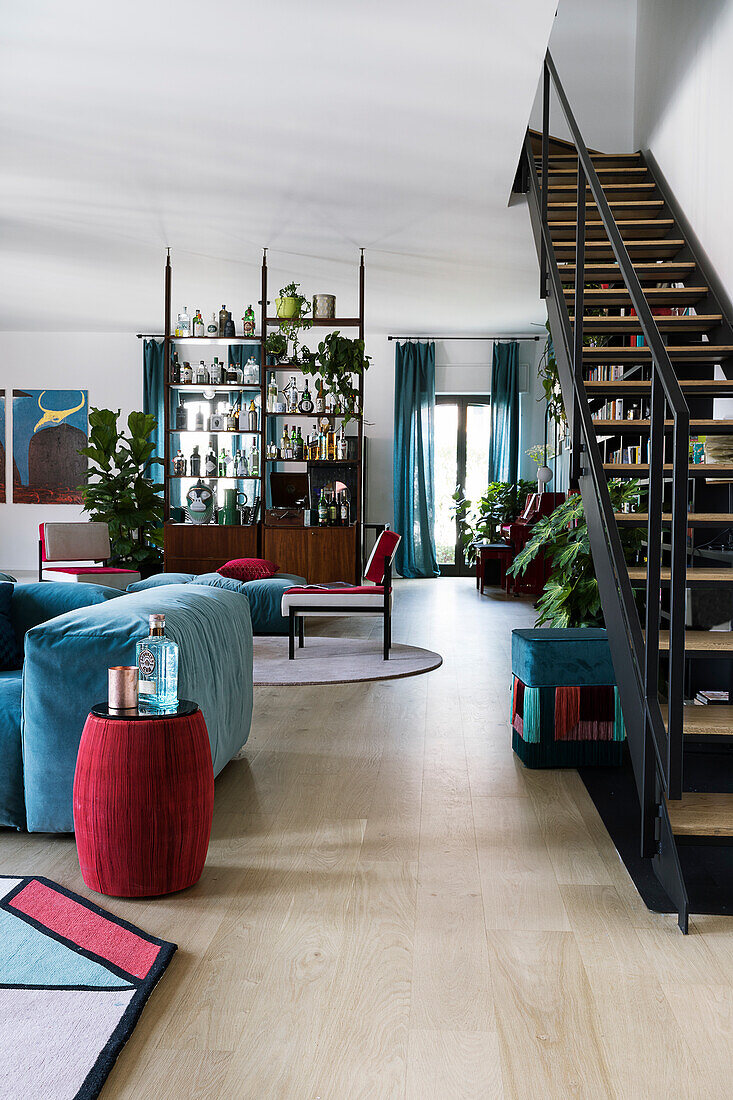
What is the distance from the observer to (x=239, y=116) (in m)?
5.32

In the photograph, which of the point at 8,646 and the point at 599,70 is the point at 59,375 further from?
the point at 8,646

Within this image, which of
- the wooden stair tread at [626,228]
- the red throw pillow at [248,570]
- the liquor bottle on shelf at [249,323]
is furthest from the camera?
the liquor bottle on shelf at [249,323]

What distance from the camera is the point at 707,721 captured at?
2.80 metres

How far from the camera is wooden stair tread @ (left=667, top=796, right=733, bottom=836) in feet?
8.23

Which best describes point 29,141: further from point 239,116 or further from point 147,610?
point 147,610

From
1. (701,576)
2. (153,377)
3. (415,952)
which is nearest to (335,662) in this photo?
(701,576)

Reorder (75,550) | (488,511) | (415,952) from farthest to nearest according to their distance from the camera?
(488,511) < (75,550) < (415,952)

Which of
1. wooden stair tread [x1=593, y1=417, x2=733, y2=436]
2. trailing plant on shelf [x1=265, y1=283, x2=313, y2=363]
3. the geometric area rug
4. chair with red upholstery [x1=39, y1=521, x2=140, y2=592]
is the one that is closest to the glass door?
trailing plant on shelf [x1=265, y1=283, x2=313, y2=363]

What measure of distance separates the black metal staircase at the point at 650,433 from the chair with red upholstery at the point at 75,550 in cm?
400

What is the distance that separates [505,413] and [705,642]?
9393 millimetres

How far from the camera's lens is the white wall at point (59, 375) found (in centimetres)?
1234

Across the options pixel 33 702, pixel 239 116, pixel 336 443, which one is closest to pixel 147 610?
pixel 33 702

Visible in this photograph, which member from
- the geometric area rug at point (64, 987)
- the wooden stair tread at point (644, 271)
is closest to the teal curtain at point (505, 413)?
the wooden stair tread at point (644, 271)

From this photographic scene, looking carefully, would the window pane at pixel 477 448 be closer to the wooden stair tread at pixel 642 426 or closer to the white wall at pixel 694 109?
the white wall at pixel 694 109
